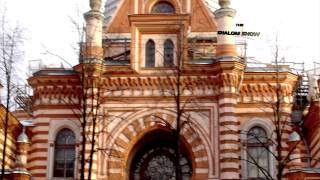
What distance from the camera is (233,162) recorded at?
Answer: 91.9 feet

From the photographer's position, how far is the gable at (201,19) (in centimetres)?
3669

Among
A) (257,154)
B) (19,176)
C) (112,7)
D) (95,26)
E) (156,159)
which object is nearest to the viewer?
(19,176)

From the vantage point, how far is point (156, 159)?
30.8 m

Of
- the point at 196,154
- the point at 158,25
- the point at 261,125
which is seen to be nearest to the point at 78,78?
the point at 158,25

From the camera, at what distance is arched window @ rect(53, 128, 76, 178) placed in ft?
97.7

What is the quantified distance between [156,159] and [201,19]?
32.3 ft

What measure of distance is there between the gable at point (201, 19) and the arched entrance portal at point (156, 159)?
8396mm

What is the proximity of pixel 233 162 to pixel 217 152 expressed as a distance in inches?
39.0

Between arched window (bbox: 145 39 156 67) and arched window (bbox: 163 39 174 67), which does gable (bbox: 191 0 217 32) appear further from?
arched window (bbox: 145 39 156 67)

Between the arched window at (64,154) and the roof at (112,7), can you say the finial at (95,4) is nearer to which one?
the arched window at (64,154)

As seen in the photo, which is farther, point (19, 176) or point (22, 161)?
point (22, 161)

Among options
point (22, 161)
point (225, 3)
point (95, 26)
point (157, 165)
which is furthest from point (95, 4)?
point (22, 161)

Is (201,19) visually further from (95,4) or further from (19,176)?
(19,176)

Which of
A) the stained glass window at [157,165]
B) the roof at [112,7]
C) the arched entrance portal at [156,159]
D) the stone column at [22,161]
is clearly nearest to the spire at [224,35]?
the arched entrance portal at [156,159]
